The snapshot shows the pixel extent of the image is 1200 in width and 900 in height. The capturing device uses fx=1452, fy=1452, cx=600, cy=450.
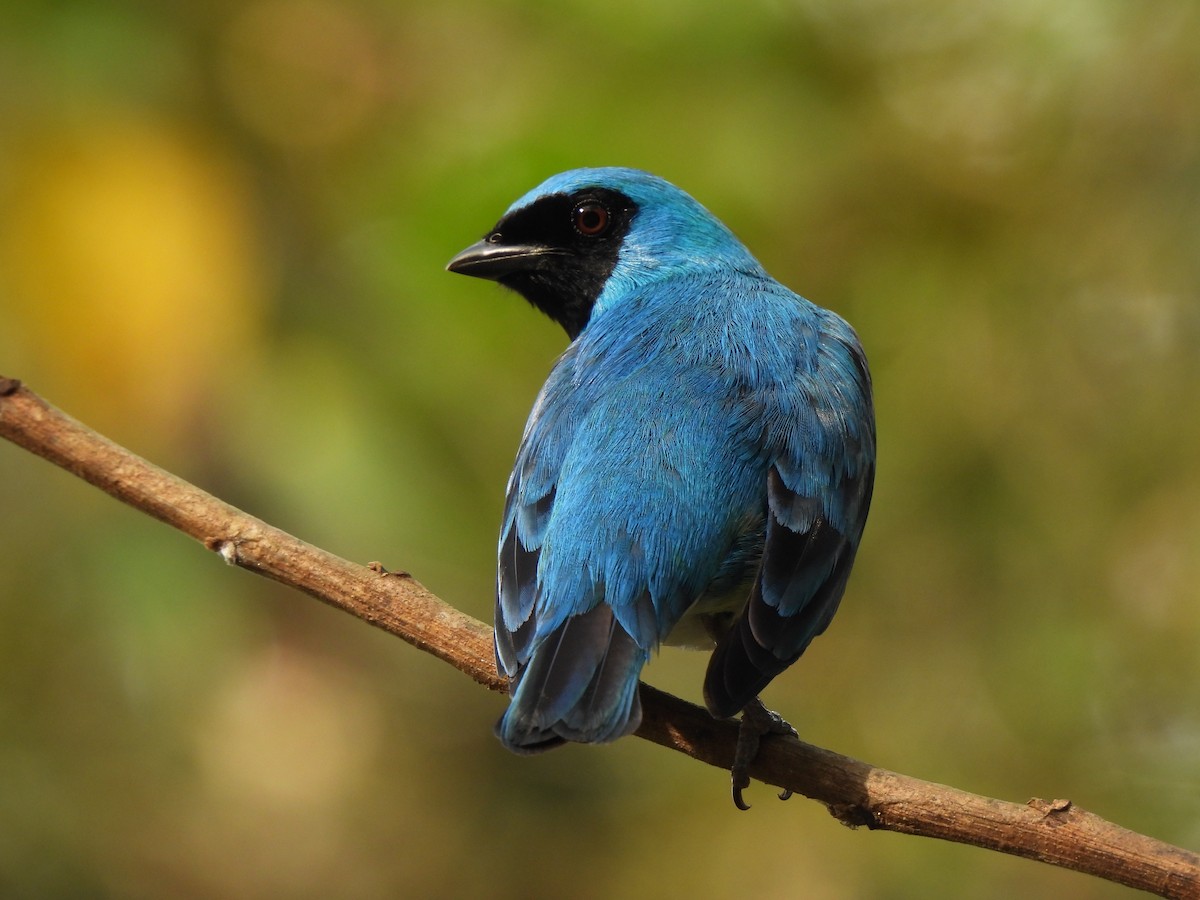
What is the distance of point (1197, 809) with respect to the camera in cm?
498

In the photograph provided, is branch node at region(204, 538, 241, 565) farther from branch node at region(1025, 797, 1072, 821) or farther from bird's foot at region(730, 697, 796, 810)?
branch node at region(1025, 797, 1072, 821)

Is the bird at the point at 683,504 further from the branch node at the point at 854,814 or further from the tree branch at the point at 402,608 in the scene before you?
the branch node at the point at 854,814

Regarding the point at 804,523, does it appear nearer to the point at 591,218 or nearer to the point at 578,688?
the point at 578,688

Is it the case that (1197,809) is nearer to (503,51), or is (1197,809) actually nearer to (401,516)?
(401,516)

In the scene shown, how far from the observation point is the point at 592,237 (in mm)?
4539

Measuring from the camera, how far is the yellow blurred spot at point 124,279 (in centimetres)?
480

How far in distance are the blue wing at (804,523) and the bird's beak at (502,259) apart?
3.31 feet

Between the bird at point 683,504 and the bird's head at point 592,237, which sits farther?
the bird's head at point 592,237

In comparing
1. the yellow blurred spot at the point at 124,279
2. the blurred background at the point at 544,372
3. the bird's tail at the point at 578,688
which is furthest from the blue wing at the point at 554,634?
the yellow blurred spot at the point at 124,279

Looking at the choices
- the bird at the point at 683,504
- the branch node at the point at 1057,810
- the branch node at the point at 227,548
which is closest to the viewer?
the branch node at the point at 1057,810

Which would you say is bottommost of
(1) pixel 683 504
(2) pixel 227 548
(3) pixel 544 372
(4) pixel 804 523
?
(2) pixel 227 548

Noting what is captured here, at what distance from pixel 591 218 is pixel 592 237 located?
59mm

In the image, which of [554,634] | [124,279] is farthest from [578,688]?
[124,279]

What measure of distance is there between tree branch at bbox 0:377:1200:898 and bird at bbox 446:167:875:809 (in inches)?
4.0
